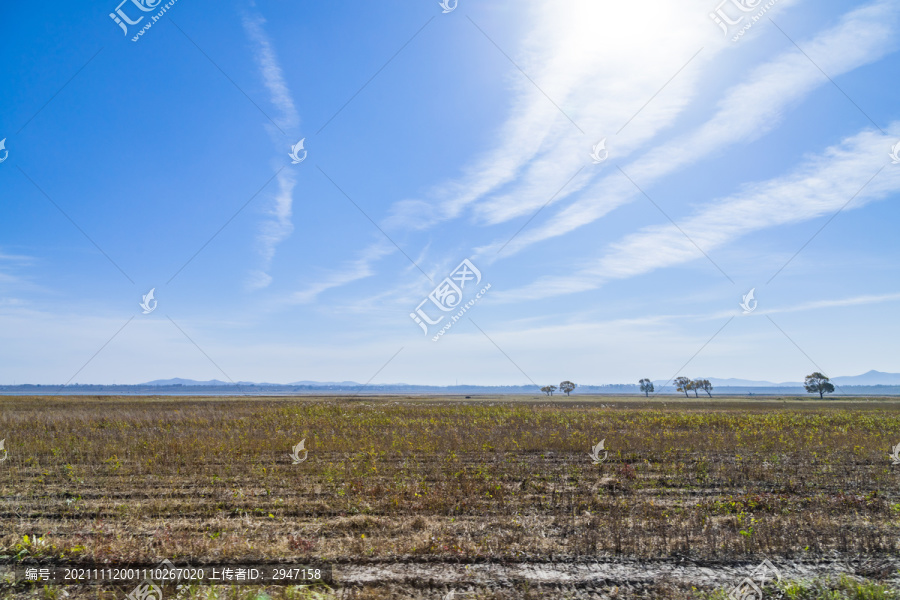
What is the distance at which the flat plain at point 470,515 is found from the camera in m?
7.04

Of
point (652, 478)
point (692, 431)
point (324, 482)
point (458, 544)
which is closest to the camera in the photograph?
point (458, 544)

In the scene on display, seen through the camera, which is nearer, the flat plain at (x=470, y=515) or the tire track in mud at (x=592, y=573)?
the tire track in mud at (x=592, y=573)

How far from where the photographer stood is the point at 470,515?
32.8 feet

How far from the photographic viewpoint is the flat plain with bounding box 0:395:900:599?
7.04m

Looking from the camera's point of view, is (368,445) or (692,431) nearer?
(368,445)

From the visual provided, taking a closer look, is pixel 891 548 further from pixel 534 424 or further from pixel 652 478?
pixel 534 424

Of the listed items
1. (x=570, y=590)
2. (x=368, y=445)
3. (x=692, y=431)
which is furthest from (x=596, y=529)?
(x=692, y=431)

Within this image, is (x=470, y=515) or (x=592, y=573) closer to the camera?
(x=592, y=573)

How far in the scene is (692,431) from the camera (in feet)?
85.7

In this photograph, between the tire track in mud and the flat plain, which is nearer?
the tire track in mud

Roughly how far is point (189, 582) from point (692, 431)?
26.1 metres

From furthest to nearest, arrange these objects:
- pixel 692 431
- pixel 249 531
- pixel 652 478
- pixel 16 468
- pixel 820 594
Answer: pixel 692 431 < pixel 16 468 < pixel 652 478 < pixel 249 531 < pixel 820 594

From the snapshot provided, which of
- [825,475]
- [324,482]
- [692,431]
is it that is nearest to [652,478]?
[825,475]

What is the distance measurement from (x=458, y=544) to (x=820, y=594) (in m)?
5.17
